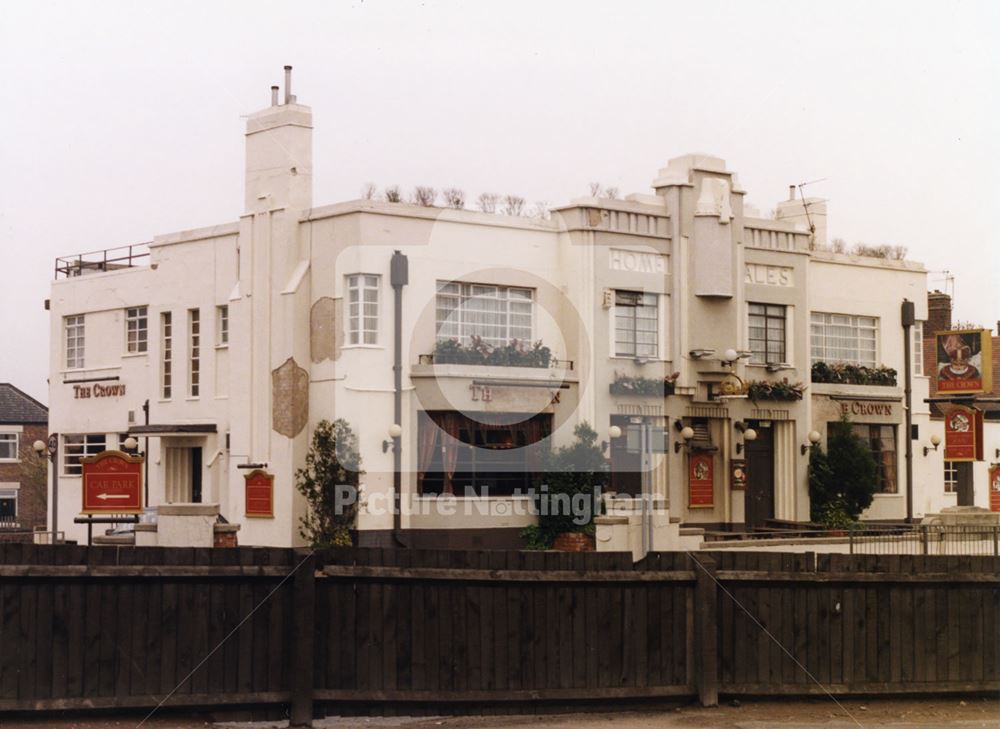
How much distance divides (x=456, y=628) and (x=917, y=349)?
34083 millimetres

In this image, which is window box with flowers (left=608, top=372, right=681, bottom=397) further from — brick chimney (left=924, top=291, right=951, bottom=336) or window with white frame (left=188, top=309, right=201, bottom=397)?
brick chimney (left=924, top=291, right=951, bottom=336)

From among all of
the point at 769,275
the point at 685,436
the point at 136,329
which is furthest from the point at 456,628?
the point at 136,329

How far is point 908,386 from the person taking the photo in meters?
42.8

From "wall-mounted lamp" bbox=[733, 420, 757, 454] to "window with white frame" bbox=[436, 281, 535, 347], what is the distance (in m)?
6.78

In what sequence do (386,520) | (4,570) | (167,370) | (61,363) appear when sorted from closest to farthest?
(4,570), (386,520), (167,370), (61,363)

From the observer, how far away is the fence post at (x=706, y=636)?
1544cm

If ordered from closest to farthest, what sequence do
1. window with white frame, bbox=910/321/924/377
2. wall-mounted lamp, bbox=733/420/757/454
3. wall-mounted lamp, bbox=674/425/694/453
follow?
wall-mounted lamp, bbox=674/425/694/453
wall-mounted lamp, bbox=733/420/757/454
window with white frame, bbox=910/321/924/377

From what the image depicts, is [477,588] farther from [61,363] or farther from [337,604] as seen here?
[61,363]

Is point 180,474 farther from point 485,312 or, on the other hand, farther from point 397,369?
point 485,312

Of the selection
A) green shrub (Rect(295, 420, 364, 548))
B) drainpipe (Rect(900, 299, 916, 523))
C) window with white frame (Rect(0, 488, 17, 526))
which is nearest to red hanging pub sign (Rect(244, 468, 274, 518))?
green shrub (Rect(295, 420, 364, 548))

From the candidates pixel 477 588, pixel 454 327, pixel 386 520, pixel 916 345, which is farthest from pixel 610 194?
pixel 477 588

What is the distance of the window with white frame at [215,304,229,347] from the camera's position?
3994 cm

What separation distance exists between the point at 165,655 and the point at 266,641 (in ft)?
3.19

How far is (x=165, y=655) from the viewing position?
1427 cm
